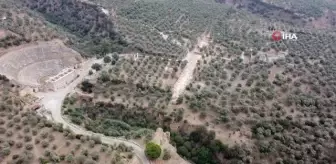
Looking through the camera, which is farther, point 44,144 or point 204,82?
point 204,82

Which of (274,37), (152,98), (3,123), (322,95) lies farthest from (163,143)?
(274,37)

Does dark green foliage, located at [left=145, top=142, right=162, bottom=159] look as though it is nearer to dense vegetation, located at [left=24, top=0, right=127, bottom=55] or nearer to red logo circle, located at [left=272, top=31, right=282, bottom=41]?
dense vegetation, located at [left=24, top=0, right=127, bottom=55]

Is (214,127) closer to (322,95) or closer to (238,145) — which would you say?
(238,145)

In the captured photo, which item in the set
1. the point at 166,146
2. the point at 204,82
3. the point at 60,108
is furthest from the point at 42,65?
the point at 166,146

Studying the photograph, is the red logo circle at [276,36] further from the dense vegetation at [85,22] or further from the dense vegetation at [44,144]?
the dense vegetation at [44,144]

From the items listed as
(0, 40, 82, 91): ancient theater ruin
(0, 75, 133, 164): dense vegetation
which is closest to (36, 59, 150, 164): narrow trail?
(0, 40, 82, 91): ancient theater ruin

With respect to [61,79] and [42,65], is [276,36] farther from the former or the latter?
[42,65]
